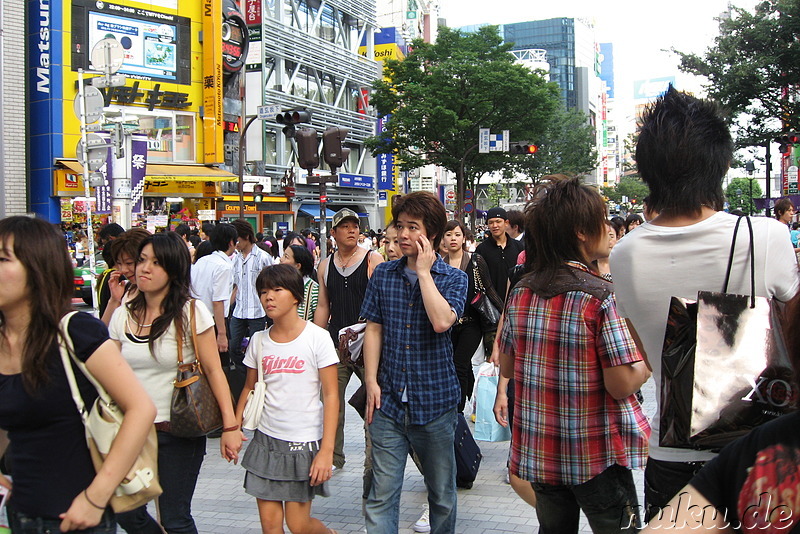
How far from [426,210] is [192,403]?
144 cm

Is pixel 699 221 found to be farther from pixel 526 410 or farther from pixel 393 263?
pixel 393 263

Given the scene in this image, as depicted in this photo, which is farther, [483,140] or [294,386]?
[483,140]

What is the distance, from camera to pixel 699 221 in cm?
237

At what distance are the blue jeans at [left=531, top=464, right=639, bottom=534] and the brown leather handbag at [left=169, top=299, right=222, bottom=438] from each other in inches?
59.8

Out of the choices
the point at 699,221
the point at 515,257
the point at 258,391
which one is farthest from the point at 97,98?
the point at 699,221

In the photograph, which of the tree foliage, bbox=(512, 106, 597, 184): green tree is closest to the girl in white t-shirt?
the tree foliage

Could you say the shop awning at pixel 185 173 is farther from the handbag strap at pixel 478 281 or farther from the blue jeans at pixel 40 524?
the blue jeans at pixel 40 524

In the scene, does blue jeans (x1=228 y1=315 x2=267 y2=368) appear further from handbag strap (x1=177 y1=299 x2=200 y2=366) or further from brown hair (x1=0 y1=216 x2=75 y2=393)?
brown hair (x1=0 y1=216 x2=75 y2=393)

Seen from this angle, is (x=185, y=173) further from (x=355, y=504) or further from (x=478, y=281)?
(x=355, y=504)

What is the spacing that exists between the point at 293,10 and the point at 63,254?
38.9 meters

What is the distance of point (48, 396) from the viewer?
7.62 feet

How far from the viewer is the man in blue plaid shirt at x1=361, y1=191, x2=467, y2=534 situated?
3670 mm

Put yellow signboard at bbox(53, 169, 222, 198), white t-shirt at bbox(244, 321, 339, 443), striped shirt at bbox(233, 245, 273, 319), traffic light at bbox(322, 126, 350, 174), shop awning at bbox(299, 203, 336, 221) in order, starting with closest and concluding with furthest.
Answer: white t-shirt at bbox(244, 321, 339, 443) → striped shirt at bbox(233, 245, 273, 319) → traffic light at bbox(322, 126, 350, 174) → yellow signboard at bbox(53, 169, 222, 198) → shop awning at bbox(299, 203, 336, 221)

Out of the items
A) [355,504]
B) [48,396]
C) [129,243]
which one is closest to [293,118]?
[129,243]
